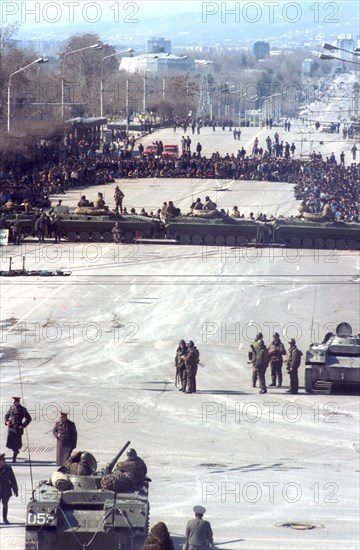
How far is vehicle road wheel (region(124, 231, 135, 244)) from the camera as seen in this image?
49.7 m

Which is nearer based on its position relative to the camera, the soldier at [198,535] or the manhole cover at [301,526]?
the soldier at [198,535]

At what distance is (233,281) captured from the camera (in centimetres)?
4172

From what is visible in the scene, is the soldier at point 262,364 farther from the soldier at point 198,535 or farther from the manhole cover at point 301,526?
the soldier at point 198,535

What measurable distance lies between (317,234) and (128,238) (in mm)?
6632

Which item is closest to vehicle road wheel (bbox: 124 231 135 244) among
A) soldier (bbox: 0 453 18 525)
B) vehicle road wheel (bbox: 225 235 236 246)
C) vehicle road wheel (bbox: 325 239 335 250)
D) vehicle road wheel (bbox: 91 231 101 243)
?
vehicle road wheel (bbox: 91 231 101 243)

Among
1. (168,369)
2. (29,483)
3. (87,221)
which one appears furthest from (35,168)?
(29,483)

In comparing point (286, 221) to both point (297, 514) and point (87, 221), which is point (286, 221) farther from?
point (297, 514)

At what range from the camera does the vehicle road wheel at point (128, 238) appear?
49.7 meters

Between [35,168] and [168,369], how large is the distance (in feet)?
129

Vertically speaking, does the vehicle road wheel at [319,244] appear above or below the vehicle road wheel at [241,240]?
below

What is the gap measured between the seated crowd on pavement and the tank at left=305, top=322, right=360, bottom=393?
27.8 meters

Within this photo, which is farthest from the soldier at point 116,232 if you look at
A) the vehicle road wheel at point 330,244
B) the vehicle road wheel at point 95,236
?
A: the vehicle road wheel at point 330,244

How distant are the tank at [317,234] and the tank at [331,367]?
21788 mm

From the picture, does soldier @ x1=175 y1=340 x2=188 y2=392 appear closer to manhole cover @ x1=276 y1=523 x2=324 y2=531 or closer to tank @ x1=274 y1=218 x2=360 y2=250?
manhole cover @ x1=276 y1=523 x2=324 y2=531
